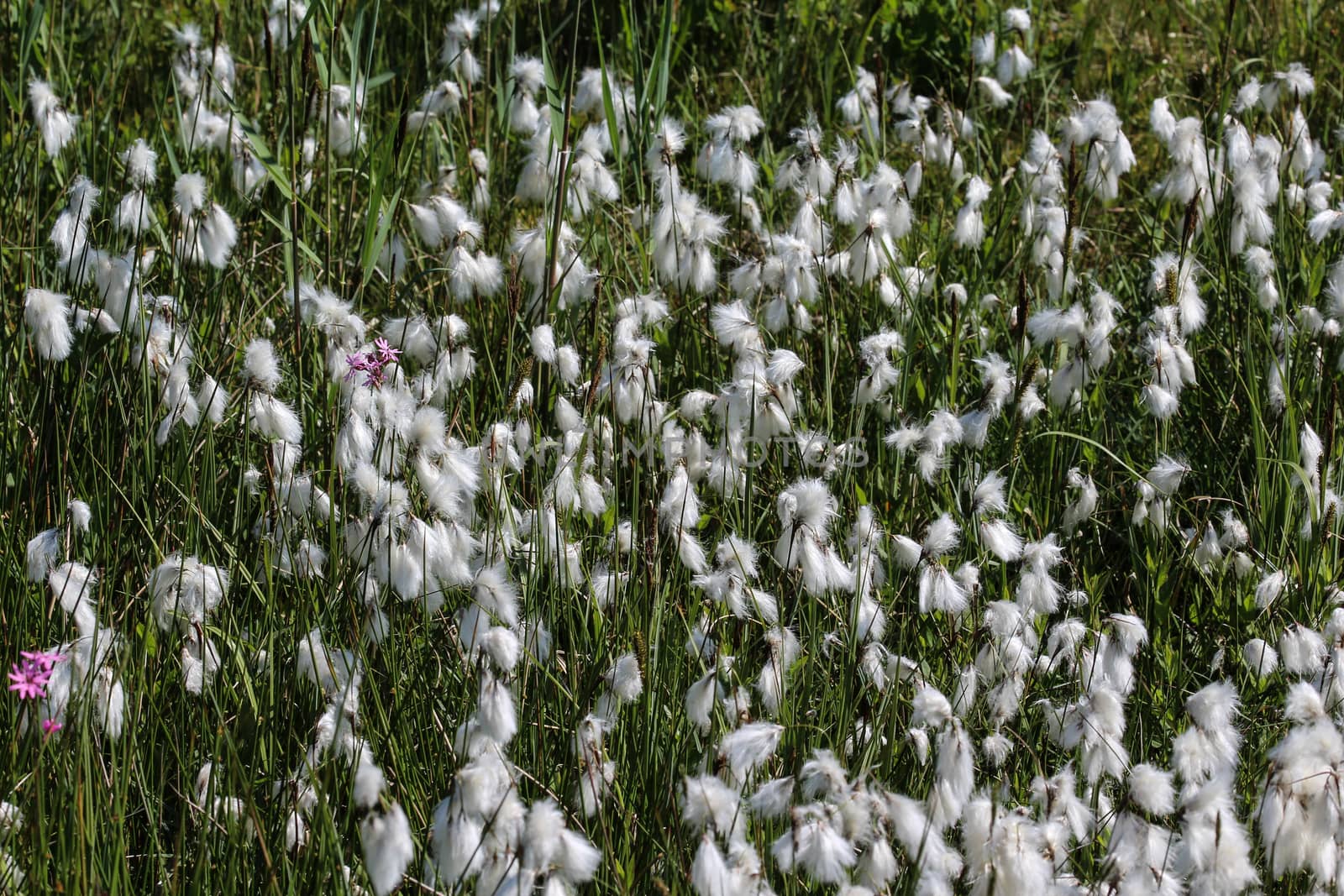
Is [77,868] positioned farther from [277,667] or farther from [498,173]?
[498,173]

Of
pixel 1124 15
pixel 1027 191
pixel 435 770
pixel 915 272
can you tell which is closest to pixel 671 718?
pixel 435 770

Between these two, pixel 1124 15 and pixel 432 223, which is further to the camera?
pixel 1124 15

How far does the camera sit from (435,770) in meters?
2.35

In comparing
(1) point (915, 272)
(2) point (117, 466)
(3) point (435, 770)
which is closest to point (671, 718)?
(3) point (435, 770)

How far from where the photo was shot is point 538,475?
2885mm

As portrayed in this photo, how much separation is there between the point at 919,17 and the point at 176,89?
8.89 ft

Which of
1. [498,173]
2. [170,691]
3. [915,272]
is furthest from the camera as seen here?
[498,173]

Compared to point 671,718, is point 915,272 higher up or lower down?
higher up

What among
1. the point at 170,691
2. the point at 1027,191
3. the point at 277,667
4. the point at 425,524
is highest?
the point at 1027,191

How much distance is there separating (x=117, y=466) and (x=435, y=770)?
1.08 metres

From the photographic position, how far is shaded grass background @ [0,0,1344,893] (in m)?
2.23

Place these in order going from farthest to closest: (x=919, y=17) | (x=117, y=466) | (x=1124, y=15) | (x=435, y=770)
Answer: (x=1124, y=15)
(x=919, y=17)
(x=117, y=466)
(x=435, y=770)

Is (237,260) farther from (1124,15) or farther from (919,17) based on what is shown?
(1124,15)

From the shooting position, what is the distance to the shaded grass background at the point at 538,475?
2.23m
